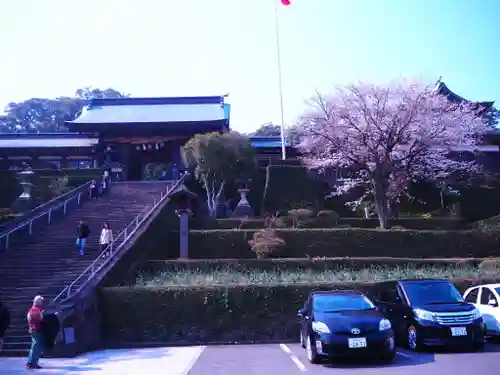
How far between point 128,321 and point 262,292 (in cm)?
376

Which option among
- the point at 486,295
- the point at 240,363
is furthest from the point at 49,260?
the point at 486,295

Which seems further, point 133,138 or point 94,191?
point 133,138

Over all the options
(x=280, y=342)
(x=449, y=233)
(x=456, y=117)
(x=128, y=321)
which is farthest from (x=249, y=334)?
(x=456, y=117)

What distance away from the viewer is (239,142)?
1133 inches

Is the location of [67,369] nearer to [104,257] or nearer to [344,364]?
[344,364]

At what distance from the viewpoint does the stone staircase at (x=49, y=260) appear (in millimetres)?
14562

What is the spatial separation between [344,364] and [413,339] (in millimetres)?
1944

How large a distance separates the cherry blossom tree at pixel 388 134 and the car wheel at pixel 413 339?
47.3 ft

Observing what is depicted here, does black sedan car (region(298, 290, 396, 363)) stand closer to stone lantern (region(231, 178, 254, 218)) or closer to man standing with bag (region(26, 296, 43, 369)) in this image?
man standing with bag (region(26, 296, 43, 369))

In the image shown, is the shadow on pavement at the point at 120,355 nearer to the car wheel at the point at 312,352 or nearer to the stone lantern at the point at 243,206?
the car wheel at the point at 312,352

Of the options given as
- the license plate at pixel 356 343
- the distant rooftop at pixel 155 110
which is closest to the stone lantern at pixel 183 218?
the license plate at pixel 356 343

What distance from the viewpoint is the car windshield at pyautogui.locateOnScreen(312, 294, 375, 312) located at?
10781 millimetres

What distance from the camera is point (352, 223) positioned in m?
27.3

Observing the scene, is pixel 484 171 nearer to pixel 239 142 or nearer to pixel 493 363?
pixel 239 142
